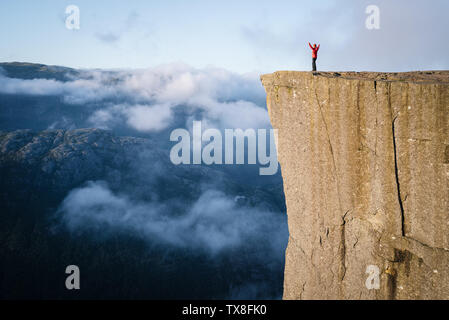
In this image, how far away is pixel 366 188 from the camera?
11.5 m

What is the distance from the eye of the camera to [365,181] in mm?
11516

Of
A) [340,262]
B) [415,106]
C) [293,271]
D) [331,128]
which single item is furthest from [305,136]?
[293,271]

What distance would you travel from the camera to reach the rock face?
996cm

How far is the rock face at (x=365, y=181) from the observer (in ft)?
32.7
